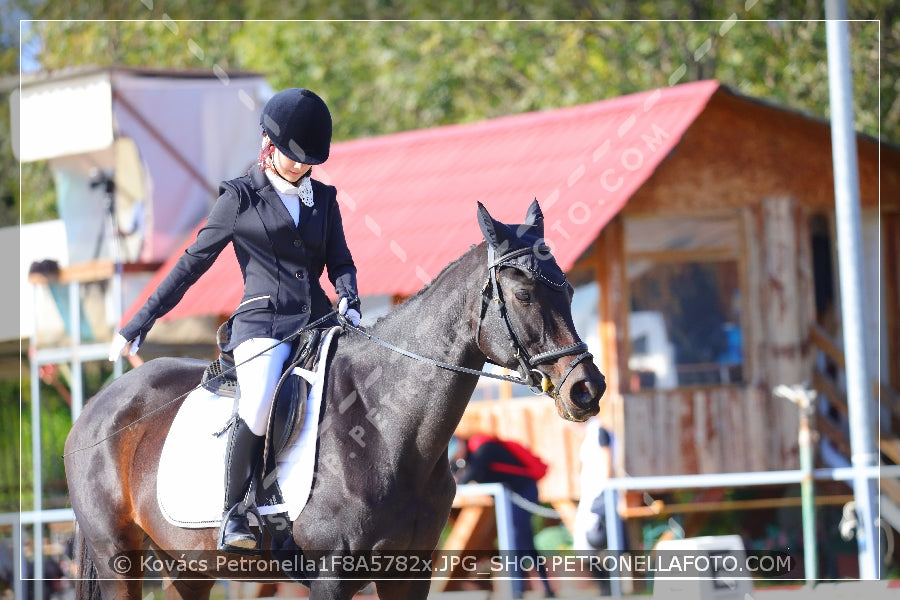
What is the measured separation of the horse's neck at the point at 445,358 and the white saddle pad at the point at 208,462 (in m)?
0.38

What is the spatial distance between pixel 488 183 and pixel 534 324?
795 centimetres

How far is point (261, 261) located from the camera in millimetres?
4984

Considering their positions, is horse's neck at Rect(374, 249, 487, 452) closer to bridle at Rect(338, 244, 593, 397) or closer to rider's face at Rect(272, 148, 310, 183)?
bridle at Rect(338, 244, 593, 397)

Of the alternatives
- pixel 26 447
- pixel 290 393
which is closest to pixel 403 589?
pixel 290 393

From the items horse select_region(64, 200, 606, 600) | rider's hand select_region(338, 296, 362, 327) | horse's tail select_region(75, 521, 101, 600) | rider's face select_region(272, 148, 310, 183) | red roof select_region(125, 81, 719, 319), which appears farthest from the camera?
red roof select_region(125, 81, 719, 319)

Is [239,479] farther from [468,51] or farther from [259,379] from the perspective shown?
[468,51]

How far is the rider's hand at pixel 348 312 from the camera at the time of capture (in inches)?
193

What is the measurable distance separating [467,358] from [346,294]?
24.2 inches

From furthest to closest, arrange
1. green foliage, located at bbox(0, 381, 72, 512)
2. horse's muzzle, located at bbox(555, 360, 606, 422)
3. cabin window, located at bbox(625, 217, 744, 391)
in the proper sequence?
green foliage, located at bbox(0, 381, 72, 512) < cabin window, located at bbox(625, 217, 744, 391) < horse's muzzle, located at bbox(555, 360, 606, 422)

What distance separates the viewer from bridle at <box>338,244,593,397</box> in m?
4.35

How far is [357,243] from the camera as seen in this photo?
39.7 feet

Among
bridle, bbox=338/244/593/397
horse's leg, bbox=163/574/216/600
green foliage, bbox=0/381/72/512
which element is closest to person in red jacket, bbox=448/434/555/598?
horse's leg, bbox=163/574/216/600

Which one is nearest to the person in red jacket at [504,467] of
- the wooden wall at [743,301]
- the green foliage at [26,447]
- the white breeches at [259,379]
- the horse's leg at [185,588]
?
the wooden wall at [743,301]

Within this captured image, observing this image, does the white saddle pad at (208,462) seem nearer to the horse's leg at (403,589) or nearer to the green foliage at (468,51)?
the horse's leg at (403,589)
